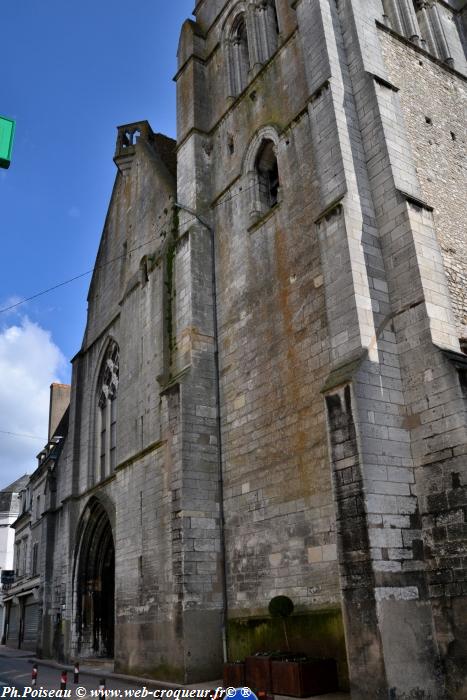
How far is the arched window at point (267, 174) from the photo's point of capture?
12312 millimetres

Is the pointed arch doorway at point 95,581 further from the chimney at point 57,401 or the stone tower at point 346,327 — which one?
the chimney at point 57,401

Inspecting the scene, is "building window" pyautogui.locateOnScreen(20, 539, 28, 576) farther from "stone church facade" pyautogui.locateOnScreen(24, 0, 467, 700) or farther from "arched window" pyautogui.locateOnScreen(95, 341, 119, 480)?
"arched window" pyautogui.locateOnScreen(95, 341, 119, 480)

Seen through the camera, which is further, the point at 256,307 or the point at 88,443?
the point at 88,443

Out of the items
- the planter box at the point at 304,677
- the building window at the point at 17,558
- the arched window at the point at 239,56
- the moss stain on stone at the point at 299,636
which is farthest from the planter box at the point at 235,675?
the building window at the point at 17,558

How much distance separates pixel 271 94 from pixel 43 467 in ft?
60.5

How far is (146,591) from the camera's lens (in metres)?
12.0

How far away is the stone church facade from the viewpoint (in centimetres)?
752

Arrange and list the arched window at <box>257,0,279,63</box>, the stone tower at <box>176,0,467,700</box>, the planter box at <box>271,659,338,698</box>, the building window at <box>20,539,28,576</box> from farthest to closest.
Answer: the building window at <box>20,539,28,576</box> < the arched window at <box>257,0,279,63</box> < the planter box at <box>271,659,338,698</box> < the stone tower at <box>176,0,467,700</box>

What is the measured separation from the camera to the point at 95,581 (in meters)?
16.8

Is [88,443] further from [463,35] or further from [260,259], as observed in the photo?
[463,35]

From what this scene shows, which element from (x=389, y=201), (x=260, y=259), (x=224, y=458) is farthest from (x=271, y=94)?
(x=224, y=458)

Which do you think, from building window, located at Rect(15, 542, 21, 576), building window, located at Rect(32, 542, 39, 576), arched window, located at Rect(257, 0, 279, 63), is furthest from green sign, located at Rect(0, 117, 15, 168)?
building window, located at Rect(15, 542, 21, 576)

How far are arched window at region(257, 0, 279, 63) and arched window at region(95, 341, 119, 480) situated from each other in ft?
29.2

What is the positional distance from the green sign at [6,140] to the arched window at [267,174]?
6550mm
